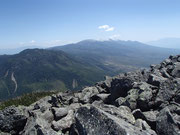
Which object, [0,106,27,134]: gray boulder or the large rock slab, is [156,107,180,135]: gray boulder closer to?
the large rock slab

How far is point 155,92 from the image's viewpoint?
54.2ft

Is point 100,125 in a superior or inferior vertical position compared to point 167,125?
superior

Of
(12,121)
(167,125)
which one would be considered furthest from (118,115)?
(12,121)

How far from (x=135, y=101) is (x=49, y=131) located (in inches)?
331

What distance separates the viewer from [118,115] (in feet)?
39.9

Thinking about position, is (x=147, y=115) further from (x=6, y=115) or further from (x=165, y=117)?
(x=6, y=115)

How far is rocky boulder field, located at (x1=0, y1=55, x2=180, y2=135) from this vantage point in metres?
9.86

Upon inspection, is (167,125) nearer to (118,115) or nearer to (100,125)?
(118,115)

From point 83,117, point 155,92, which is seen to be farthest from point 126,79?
point 83,117

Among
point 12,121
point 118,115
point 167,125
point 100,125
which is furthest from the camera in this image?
point 12,121

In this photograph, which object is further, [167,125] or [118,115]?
[118,115]

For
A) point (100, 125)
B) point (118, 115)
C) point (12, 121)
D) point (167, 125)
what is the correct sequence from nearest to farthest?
point (100, 125), point (167, 125), point (118, 115), point (12, 121)

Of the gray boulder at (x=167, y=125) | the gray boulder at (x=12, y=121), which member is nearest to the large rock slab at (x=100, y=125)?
the gray boulder at (x=167, y=125)

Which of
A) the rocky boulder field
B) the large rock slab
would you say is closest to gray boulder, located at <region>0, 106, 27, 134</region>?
the rocky boulder field
